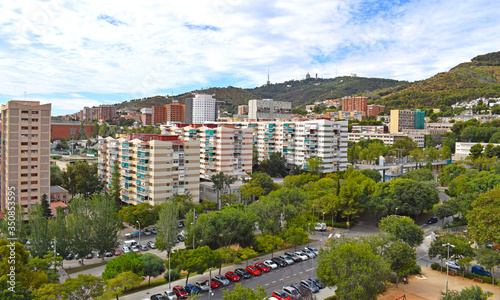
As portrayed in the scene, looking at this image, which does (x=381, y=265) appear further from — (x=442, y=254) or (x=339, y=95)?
(x=339, y=95)

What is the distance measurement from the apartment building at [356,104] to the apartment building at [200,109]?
54.7m

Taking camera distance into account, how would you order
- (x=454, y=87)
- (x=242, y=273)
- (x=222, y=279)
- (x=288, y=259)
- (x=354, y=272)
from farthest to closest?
1. (x=454, y=87)
2. (x=288, y=259)
3. (x=242, y=273)
4. (x=222, y=279)
5. (x=354, y=272)

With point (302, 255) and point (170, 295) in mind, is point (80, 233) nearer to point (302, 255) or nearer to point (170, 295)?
point (170, 295)

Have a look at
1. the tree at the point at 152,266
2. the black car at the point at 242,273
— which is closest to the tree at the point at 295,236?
the black car at the point at 242,273

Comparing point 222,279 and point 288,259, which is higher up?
point 288,259

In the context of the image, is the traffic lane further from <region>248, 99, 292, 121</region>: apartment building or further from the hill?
the hill

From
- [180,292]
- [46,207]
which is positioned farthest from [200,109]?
[180,292]

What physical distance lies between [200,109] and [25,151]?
9904 cm

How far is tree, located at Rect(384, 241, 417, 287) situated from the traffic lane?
5.13 metres

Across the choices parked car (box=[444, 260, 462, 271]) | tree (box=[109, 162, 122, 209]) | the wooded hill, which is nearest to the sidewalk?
parked car (box=[444, 260, 462, 271])

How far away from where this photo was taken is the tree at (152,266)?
24672mm

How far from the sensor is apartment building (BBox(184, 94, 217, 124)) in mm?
136750

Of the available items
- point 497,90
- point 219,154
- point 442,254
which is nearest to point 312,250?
point 442,254

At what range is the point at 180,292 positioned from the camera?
2338 cm
